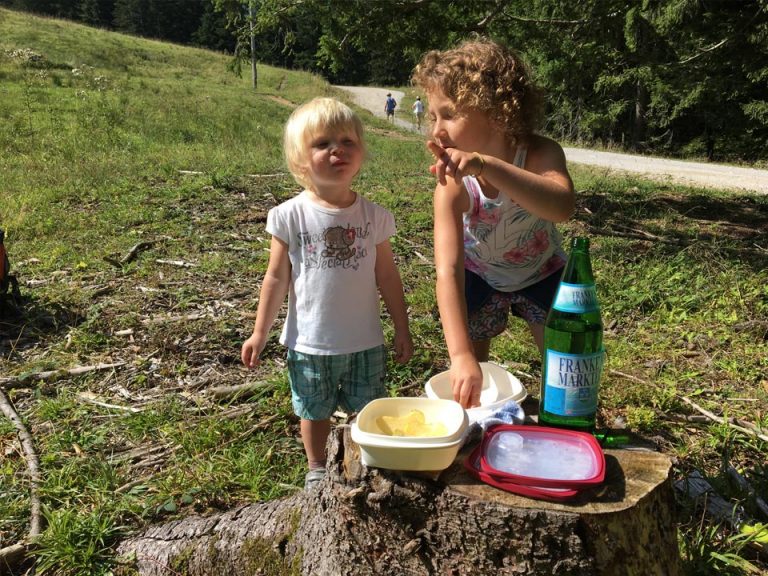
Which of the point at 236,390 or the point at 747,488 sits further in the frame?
the point at 236,390

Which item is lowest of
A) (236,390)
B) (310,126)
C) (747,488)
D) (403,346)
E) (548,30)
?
(236,390)

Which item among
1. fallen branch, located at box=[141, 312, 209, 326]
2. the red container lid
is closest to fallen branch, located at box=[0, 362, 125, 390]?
fallen branch, located at box=[141, 312, 209, 326]

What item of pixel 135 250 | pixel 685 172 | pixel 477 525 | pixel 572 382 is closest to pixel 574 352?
pixel 572 382

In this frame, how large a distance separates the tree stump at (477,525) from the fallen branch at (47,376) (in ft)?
8.19

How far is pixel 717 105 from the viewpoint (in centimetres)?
2528

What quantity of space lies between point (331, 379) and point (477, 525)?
46.8 inches

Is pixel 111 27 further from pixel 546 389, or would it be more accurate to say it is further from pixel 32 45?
pixel 546 389

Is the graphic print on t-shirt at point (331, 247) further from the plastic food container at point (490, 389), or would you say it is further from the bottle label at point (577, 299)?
the bottle label at point (577, 299)

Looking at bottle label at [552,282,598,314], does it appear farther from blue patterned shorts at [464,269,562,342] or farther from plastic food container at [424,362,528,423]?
blue patterned shorts at [464,269,562,342]

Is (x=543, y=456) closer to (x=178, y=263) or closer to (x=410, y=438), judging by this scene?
(x=410, y=438)

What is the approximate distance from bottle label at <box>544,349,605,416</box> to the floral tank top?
1.00m

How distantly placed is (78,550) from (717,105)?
94.6ft

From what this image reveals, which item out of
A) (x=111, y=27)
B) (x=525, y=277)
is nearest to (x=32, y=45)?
(x=525, y=277)

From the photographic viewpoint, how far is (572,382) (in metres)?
1.67
